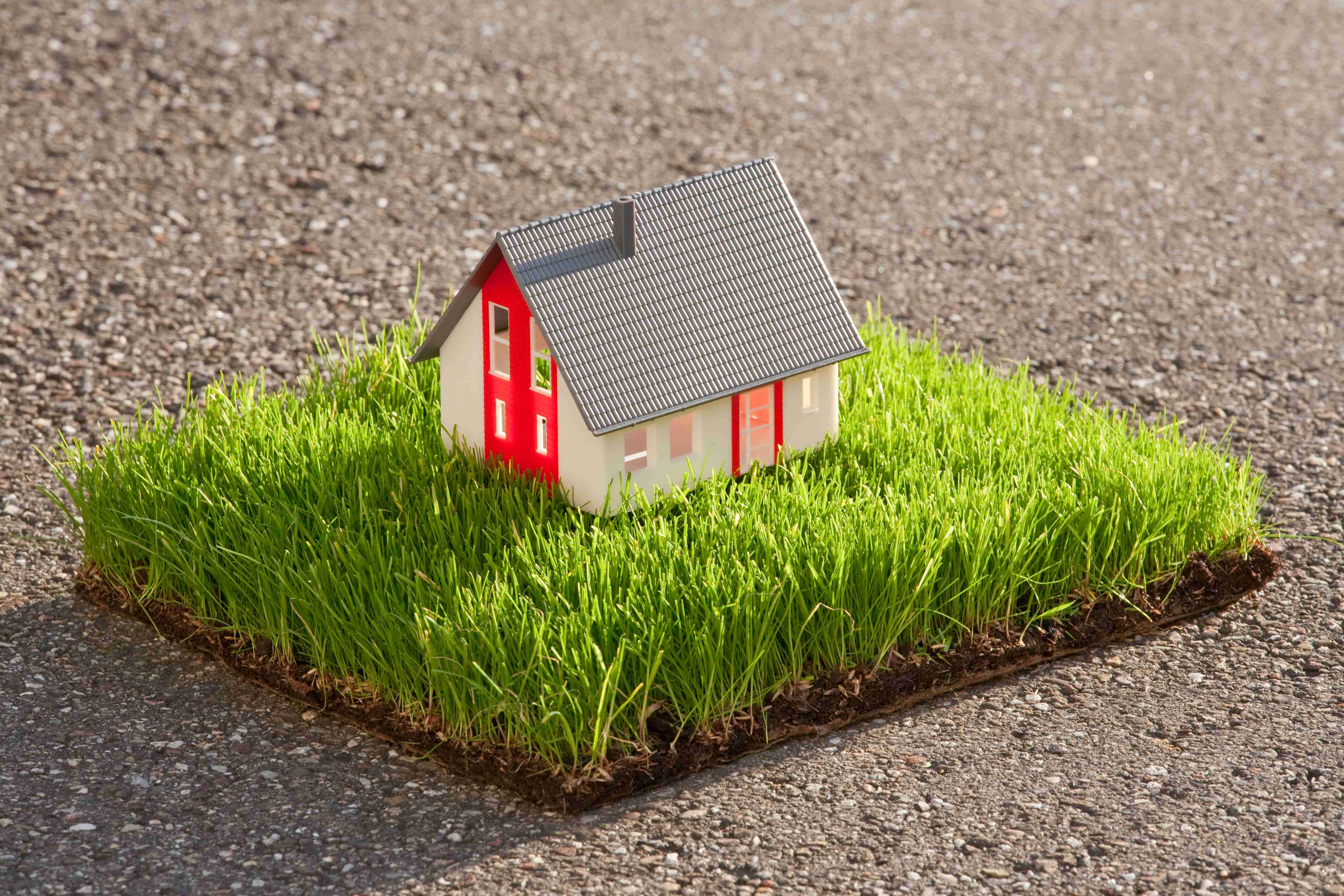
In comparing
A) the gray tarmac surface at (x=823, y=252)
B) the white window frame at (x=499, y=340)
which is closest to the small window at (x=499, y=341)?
the white window frame at (x=499, y=340)

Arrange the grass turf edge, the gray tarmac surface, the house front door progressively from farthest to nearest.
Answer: the house front door
the grass turf edge
the gray tarmac surface

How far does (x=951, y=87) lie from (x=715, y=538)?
240 inches

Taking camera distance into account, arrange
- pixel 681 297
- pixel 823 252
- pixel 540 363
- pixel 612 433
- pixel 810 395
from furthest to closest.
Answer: pixel 823 252, pixel 810 395, pixel 540 363, pixel 681 297, pixel 612 433

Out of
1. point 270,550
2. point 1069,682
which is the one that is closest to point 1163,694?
point 1069,682

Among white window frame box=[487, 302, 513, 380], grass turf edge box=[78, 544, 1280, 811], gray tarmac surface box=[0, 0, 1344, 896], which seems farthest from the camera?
white window frame box=[487, 302, 513, 380]

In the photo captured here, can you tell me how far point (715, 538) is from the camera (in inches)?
154

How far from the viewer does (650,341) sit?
13.0 feet

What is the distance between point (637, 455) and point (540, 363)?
0.37 meters

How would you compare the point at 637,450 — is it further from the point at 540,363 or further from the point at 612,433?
the point at 540,363

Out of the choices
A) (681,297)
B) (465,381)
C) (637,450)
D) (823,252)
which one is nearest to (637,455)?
(637,450)

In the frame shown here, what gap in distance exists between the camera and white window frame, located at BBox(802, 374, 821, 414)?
14.2 ft

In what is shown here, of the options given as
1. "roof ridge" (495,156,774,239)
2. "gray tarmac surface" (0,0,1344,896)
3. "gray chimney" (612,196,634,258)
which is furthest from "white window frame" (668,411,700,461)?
"gray tarmac surface" (0,0,1344,896)

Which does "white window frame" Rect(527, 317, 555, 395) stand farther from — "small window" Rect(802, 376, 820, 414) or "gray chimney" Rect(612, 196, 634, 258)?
"small window" Rect(802, 376, 820, 414)

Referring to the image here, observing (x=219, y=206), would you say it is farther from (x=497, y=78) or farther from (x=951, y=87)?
(x=951, y=87)
